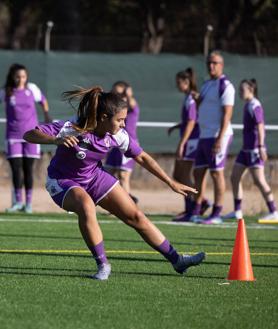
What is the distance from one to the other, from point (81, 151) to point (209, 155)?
6074 mm

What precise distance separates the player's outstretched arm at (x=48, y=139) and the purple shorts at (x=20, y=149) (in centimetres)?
730

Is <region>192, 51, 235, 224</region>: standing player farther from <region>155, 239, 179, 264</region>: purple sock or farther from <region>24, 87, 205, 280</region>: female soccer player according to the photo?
<region>24, 87, 205, 280</region>: female soccer player

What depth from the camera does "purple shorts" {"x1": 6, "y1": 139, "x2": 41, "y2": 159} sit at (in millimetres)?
16172

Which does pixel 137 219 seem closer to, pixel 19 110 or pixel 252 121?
pixel 252 121

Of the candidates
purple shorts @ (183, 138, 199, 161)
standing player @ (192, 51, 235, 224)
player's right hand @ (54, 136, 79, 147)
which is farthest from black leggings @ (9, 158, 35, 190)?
player's right hand @ (54, 136, 79, 147)

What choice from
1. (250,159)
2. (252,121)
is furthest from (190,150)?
(252,121)

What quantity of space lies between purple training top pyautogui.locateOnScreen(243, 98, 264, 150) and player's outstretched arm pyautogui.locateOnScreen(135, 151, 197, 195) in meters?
6.44

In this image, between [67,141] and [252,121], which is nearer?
[67,141]

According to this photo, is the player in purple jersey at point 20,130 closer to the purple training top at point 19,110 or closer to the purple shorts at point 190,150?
the purple training top at point 19,110

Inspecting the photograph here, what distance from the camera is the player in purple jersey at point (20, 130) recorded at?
16125 millimetres

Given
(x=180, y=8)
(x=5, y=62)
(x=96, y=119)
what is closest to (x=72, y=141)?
(x=96, y=119)

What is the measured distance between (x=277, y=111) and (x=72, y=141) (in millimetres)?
11958

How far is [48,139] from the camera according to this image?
8.68m

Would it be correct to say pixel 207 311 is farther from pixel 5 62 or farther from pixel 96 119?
pixel 5 62
